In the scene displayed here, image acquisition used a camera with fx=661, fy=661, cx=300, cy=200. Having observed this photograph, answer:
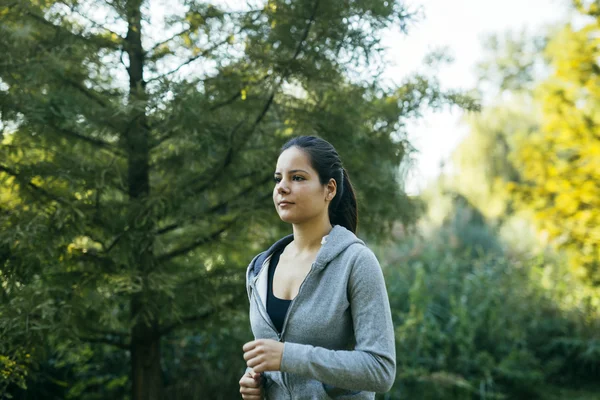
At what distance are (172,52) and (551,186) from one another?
395cm

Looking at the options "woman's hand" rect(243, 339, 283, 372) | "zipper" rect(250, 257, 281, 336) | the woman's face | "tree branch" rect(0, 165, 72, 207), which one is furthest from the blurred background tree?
"woman's hand" rect(243, 339, 283, 372)

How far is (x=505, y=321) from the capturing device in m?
6.72

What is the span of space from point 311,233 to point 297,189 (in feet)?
0.50

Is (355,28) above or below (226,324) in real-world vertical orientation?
above

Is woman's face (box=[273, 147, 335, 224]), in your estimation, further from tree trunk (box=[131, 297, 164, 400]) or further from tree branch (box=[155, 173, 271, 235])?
tree trunk (box=[131, 297, 164, 400])

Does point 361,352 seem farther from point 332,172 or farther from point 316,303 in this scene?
point 332,172

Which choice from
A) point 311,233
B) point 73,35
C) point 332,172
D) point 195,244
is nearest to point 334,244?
point 311,233

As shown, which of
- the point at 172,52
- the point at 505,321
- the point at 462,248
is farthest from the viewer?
the point at 462,248

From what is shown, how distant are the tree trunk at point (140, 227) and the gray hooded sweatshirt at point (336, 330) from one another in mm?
1797

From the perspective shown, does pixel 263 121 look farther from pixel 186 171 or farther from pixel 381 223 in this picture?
pixel 381 223

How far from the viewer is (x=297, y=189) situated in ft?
6.09

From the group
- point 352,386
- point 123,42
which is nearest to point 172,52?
point 123,42

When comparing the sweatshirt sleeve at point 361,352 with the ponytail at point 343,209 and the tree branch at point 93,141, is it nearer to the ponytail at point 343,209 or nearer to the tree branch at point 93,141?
the ponytail at point 343,209

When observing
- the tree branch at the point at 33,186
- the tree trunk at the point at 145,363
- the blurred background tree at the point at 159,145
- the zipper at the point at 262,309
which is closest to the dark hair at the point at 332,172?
the zipper at the point at 262,309
